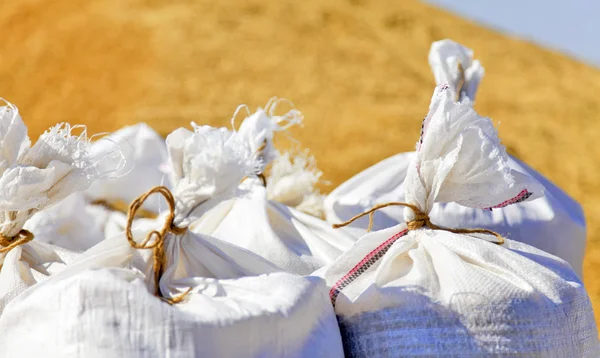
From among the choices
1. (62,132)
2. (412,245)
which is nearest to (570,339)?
(412,245)

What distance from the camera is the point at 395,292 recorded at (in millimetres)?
1711

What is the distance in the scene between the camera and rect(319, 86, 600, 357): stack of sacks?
1.69 meters

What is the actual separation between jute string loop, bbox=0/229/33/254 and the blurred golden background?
24.2 ft

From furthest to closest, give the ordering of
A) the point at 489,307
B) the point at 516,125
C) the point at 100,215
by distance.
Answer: the point at 516,125
the point at 100,215
the point at 489,307

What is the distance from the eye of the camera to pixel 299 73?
42.7 ft

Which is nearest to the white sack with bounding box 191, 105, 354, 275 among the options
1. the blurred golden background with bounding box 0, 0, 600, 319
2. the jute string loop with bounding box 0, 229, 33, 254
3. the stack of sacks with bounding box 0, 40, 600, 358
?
the stack of sacks with bounding box 0, 40, 600, 358

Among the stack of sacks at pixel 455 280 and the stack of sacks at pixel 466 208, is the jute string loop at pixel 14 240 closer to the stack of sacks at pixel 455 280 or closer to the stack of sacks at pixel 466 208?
the stack of sacks at pixel 455 280

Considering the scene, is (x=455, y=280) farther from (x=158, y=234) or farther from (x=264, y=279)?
(x=158, y=234)

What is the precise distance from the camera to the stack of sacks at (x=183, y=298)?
145 cm

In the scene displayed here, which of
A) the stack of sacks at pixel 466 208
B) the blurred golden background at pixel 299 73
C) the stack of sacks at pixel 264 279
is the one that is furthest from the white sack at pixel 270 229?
the blurred golden background at pixel 299 73

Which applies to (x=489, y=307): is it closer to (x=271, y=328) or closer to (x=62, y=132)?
(x=271, y=328)

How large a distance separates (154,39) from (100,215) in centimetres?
1072

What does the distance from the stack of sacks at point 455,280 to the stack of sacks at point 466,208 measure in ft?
2.70

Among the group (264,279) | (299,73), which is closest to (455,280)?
(264,279)
